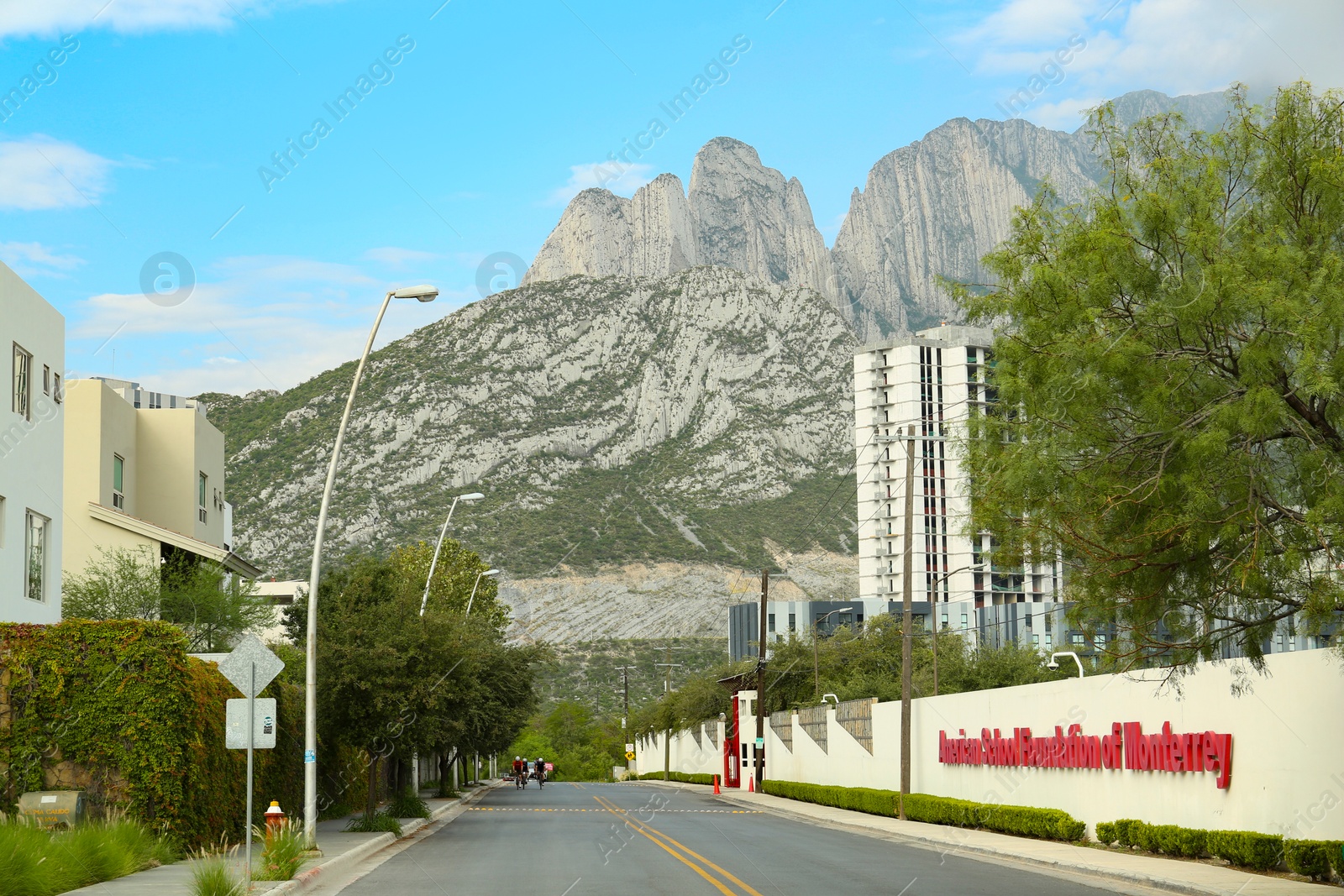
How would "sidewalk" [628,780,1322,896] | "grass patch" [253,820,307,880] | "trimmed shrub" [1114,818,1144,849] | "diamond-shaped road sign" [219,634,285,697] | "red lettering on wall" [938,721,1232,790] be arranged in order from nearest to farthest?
"sidewalk" [628,780,1322,896]
"diamond-shaped road sign" [219,634,285,697]
"grass patch" [253,820,307,880]
"red lettering on wall" [938,721,1232,790]
"trimmed shrub" [1114,818,1144,849]

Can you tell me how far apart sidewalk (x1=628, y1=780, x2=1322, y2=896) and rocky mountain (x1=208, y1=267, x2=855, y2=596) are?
68967 millimetres

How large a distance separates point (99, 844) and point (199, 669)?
544 centimetres

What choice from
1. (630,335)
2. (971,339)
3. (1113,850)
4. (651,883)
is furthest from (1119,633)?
(971,339)

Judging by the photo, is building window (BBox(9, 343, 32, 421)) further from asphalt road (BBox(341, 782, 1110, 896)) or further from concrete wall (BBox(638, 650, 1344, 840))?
concrete wall (BBox(638, 650, 1344, 840))

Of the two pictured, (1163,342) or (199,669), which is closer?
A: (1163,342)

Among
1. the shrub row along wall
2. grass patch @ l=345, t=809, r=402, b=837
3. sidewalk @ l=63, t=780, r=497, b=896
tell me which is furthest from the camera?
grass patch @ l=345, t=809, r=402, b=837

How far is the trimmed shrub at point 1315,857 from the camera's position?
16.4 meters

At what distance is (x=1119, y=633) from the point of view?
14.4 metres

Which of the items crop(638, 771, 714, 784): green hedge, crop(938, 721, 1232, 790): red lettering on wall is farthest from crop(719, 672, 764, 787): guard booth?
crop(938, 721, 1232, 790): red lettering on wall

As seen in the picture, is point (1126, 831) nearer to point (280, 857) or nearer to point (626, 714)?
point (280, 857)

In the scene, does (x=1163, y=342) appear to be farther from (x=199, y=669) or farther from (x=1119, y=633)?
(x=199, y=669)

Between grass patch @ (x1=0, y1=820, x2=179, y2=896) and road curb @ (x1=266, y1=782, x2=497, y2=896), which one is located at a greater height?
grass patch @ (x1=0, y1=820, x2=179, y2=896)

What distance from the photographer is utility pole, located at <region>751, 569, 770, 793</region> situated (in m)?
54.9

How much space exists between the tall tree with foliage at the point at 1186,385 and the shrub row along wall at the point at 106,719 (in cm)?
1435
